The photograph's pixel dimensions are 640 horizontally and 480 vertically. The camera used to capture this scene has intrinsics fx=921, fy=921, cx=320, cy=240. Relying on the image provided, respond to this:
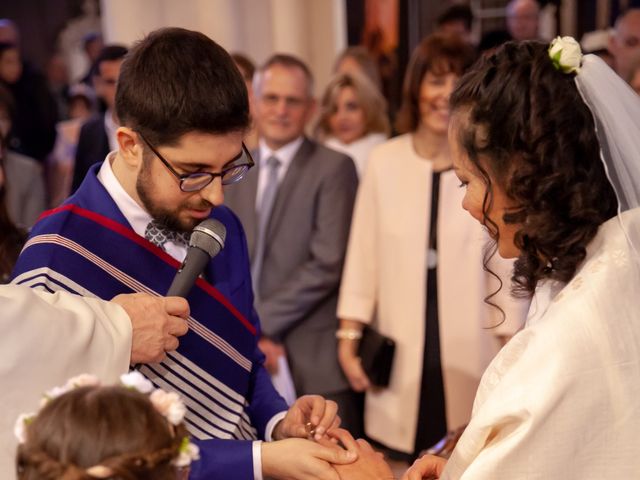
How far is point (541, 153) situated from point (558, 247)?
0.20 meters

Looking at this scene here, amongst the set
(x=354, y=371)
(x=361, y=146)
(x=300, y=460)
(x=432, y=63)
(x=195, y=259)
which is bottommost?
(x=354, y=371)

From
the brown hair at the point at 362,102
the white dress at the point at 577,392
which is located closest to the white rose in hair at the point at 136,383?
the white dress at the point at 577,392

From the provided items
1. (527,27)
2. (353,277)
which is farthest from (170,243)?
(527,27)

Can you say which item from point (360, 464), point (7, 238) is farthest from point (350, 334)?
point (360, 464)

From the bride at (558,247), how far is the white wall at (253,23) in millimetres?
4603

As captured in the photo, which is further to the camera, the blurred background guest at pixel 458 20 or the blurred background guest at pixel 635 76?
the blurred background guest at pixel 458 20

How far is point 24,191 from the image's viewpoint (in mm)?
4734

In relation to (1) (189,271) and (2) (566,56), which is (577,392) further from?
(1) (189,271)

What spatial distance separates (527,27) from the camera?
6324mm

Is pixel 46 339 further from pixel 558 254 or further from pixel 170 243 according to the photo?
pixel 558 254

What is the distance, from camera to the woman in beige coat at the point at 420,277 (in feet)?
12.1

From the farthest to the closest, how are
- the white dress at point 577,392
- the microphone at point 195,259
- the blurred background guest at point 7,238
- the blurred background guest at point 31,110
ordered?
the blurred background guest at point 31,110 → the blurred background guest at point 7,238 → the microphone at point 195,259 → the white dress at point 577,392

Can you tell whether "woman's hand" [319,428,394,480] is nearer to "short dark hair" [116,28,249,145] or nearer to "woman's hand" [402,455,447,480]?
"woman's hand" [402,455,447,480]

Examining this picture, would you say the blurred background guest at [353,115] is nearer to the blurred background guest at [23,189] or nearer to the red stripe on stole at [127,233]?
the blurred background guest at [23,189]
